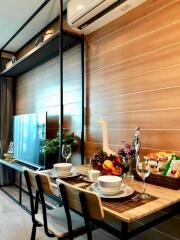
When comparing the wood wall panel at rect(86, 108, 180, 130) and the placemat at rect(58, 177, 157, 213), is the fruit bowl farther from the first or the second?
the wood wall panel at rect(86, 108, 180, 130)

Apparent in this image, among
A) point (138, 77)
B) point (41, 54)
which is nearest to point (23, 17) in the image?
point (41, 54)

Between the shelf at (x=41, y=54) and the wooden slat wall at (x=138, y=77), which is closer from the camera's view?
the wooden slat wall at (x=138, y=77)

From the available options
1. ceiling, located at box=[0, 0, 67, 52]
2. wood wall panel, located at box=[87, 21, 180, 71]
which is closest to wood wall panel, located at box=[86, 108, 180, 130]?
wood wall panel, located at box=[87, 21, 180, 71]

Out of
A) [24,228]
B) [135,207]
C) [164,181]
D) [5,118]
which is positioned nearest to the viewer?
[135,207]

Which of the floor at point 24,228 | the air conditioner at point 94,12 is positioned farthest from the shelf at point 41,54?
the floor at point 24,228

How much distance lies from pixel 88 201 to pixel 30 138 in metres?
2.33

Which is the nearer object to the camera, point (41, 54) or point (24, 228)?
point (24, 228)

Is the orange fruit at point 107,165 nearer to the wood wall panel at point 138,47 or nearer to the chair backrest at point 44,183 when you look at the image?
the chair backrest at point 44,183

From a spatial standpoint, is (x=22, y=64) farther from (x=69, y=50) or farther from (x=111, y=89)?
(x=111, y=89)

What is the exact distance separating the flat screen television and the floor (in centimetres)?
64

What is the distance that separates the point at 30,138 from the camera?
11.0ft

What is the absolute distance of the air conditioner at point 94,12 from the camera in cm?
200

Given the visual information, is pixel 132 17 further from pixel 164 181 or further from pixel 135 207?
pixel 135 207

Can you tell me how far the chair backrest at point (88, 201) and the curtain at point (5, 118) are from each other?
3349mm
